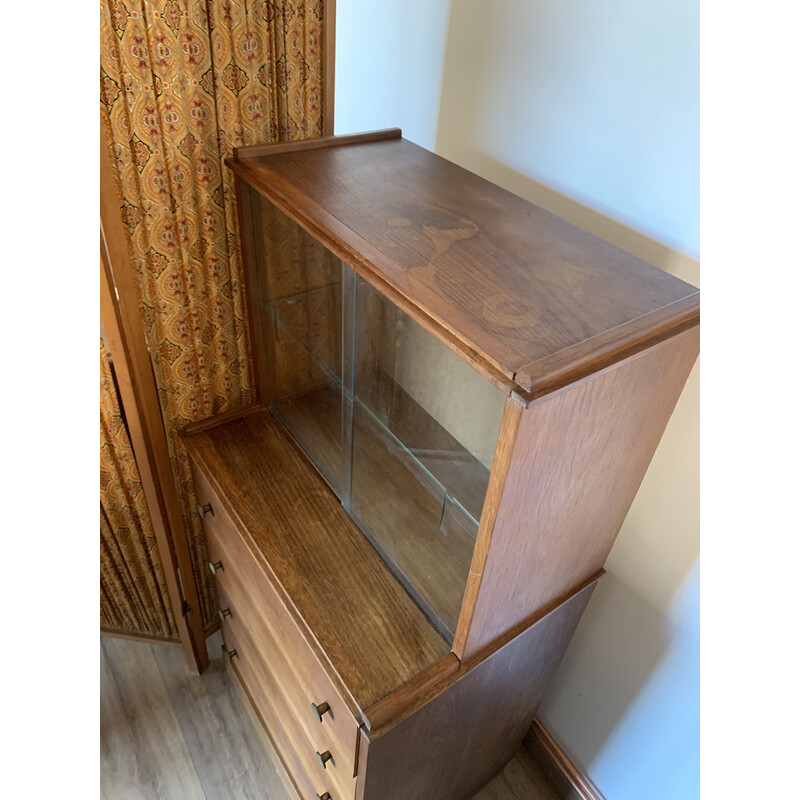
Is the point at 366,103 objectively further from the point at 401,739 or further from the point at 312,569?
the point at 401,739

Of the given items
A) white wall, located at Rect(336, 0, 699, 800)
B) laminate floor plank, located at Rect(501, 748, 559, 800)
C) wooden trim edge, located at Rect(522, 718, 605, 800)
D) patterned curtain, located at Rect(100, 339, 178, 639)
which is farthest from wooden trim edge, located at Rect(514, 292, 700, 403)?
laminate floor plank, located at Rect(501, 748, 559, 800)

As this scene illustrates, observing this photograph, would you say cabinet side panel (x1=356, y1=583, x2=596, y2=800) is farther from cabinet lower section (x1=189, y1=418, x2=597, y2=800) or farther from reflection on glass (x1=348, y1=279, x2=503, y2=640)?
reflection on glass (x1=348, y1=279, x2=503, y2=640)

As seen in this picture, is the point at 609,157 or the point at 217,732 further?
the point at 217,732

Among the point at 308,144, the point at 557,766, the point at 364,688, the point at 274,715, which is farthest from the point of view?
Answer: the point at 557,766

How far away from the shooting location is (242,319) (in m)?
1.32

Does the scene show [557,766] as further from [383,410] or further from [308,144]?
[308,144]

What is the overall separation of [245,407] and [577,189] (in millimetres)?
844

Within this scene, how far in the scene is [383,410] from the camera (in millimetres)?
1063

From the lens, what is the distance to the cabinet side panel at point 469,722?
1014 millimetres

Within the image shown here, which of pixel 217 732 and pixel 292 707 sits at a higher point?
pixel 292 707

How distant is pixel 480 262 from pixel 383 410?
0.34 m

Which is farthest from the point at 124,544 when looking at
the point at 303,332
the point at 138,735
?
the point at 303,332

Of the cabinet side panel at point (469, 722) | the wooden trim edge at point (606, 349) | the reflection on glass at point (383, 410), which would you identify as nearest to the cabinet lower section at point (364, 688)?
the cabinet side panel at point (469, 722)

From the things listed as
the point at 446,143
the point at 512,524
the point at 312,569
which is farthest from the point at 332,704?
the point at 446,143
